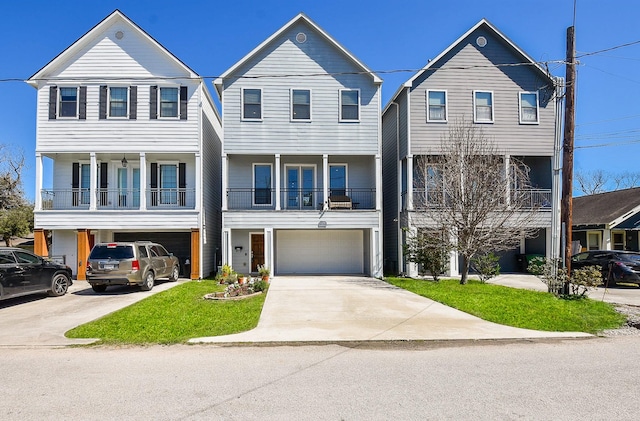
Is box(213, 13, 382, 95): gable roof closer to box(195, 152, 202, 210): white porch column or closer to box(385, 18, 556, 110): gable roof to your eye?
box(385, 18, 556, 110): gable roof

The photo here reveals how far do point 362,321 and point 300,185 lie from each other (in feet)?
39.9

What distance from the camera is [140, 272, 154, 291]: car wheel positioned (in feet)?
46.8

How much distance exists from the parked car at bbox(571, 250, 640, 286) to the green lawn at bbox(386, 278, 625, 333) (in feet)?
19.2

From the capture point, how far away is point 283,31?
19.1 m

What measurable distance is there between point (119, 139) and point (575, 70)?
57.2 feet

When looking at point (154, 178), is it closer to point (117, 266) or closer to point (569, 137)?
point (117, 266)

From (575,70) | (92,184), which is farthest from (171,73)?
(575,70)

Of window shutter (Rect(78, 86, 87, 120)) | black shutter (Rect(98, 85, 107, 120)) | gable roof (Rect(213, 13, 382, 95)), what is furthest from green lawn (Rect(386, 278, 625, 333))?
window shutter (Rect(78, 86, 87, 120))

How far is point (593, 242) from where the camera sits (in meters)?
24.8

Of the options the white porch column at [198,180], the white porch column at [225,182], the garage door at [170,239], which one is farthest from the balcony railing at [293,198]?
the garage door at [170,239]

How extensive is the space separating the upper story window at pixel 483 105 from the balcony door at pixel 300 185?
27.4 feet

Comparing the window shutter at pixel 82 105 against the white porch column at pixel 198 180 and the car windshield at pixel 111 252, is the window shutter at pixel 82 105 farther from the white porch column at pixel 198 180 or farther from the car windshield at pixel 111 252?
the car windshield at pixel 111 252

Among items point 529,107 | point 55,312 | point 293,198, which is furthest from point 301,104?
point 55,312

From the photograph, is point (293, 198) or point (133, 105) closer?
point (133, 105)
